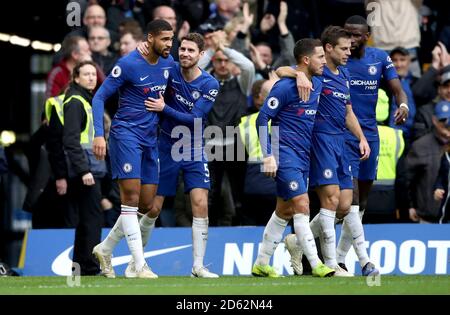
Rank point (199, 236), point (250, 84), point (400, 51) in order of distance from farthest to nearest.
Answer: point (400, 51) → point (250, 84) → point (199, 236)

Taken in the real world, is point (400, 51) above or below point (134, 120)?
above

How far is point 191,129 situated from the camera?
13.9 meters

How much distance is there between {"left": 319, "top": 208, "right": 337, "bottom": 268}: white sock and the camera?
13.9 metres

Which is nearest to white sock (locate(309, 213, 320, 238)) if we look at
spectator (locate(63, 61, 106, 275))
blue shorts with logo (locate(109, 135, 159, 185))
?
blue shorts with logo (locate(109, 135, 159, 185))

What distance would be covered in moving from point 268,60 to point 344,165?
4.64 m

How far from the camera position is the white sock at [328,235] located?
1385 centimetres

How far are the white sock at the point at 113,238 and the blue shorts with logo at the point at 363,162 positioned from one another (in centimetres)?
241

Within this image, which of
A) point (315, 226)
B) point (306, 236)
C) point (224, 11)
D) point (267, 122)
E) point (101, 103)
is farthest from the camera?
point (224, 11)

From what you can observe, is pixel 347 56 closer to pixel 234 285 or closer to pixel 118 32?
pixel 234 285

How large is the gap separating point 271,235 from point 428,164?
3290mm

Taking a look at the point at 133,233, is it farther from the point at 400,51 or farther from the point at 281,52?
the point at 400,51

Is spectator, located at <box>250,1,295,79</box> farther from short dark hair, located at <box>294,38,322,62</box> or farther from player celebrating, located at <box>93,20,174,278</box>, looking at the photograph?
player celebrating, located at <box>93,20,174,278</box>

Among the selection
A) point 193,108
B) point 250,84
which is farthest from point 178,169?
point 250,84

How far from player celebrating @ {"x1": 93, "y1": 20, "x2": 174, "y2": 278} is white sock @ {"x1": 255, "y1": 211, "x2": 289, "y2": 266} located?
1.21m
